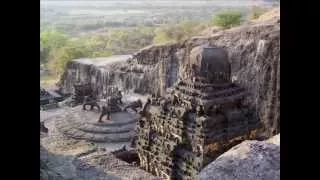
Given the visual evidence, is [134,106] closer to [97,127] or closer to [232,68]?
[97,127]

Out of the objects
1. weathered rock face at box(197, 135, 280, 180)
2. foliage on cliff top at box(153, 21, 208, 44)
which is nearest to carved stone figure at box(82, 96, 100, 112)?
foliage on cliff top at box(153, 21, 208, 44)

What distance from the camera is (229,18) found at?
→ 12.0 meters

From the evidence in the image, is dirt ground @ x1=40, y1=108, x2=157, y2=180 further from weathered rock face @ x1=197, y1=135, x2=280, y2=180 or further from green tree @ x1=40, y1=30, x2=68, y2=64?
green tree @ x1=40, y1=30, x2=68, y2=64

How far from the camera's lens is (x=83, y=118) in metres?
10.1

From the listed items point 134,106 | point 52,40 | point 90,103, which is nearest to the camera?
point 134,106

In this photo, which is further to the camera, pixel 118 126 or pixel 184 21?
pixel 184 21

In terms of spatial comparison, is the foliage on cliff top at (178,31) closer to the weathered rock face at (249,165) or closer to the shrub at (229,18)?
the shrub at (229,18)

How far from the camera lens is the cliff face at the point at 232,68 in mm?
9125

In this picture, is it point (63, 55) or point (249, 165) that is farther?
point (63, 55)

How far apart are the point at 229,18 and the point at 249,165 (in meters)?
9.18

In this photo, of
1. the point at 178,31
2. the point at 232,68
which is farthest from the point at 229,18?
the point at 232,68
